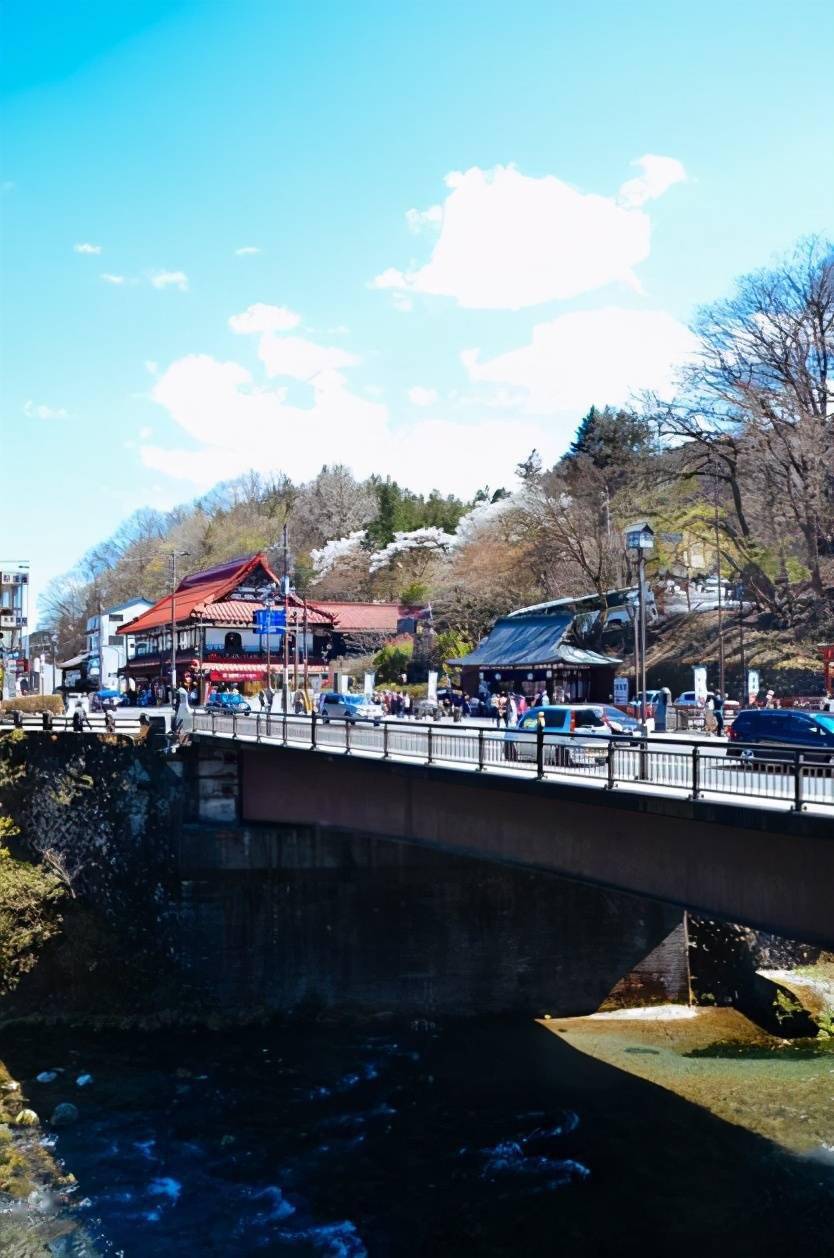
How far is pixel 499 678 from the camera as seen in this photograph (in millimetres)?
51906

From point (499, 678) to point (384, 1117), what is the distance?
30.5 m

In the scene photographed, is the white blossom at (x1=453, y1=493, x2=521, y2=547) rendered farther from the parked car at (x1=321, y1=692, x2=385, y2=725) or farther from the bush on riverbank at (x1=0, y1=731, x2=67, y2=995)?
the bush on riverbank at (x1=0, y1=731, x2=67, y2=995)

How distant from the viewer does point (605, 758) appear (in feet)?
57.6

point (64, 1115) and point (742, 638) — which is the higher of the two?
point (742, 638)

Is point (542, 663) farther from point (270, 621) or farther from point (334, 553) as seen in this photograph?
point (334, 553)

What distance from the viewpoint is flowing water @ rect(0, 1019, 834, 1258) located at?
698 inches

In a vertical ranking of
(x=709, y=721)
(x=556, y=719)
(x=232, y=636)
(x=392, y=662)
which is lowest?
(x=709, y=721)

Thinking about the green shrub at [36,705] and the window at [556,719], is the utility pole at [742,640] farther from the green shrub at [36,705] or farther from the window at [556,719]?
the green shrub at [36,705]

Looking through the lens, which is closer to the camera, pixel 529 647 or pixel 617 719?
pixel 617 719

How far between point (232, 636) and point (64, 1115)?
4180 centimetres

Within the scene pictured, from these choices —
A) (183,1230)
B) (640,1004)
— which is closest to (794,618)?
(640,1004)

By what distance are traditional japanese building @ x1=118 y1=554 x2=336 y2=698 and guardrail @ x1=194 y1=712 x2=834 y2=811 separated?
112 ft

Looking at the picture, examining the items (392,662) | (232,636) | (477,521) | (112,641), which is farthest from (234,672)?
(112,641)

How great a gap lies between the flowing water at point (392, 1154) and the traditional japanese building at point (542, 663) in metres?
22.5
